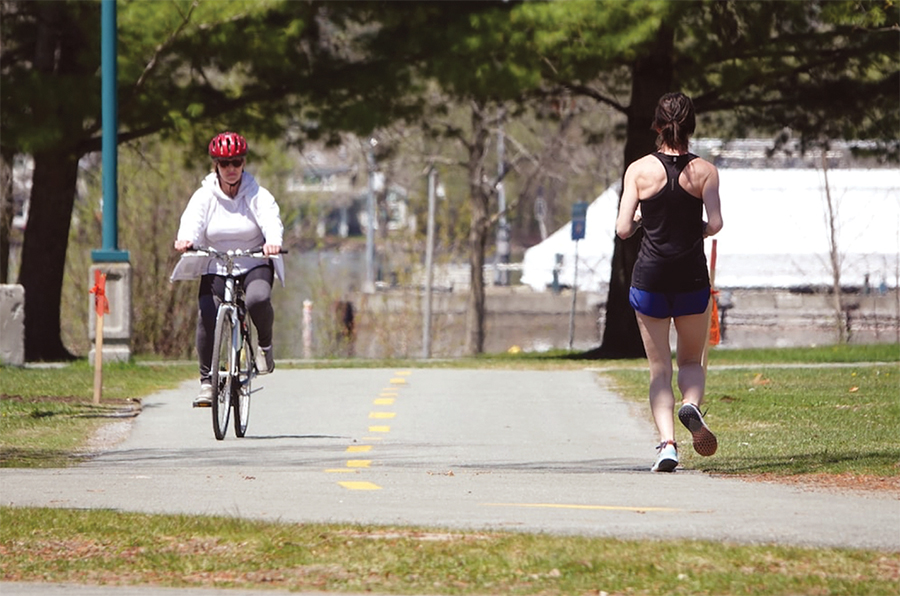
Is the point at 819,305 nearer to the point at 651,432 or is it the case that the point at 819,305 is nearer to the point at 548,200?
the point at 651,432

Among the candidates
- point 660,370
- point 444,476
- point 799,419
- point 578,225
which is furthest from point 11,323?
point 578,225

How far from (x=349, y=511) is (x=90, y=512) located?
103 cm

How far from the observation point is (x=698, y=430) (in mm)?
8203

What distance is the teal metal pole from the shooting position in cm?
1741

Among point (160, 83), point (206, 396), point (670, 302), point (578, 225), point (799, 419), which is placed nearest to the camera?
point (670, 302)

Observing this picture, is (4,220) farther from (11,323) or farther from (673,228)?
(673,228)

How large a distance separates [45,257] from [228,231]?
41.3 feet

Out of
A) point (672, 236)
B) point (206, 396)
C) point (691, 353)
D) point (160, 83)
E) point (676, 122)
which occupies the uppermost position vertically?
point (160, 83)

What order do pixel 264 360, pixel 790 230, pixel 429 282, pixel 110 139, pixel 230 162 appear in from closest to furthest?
pixel 230 162 → pixel 264 360 → pixel 110 139 → pixel 429 282 → pixel 790 230

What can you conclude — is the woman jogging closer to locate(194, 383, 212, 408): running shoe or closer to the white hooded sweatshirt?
the white hooded sweatshirt

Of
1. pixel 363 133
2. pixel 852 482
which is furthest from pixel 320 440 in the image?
pixel 363 133

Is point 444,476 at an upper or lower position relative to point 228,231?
lower

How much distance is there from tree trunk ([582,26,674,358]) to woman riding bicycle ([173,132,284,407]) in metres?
10.5

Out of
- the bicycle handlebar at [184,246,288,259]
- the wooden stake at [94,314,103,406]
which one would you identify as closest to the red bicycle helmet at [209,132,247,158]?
the bicycle handlebar at [184,246,288,259]
